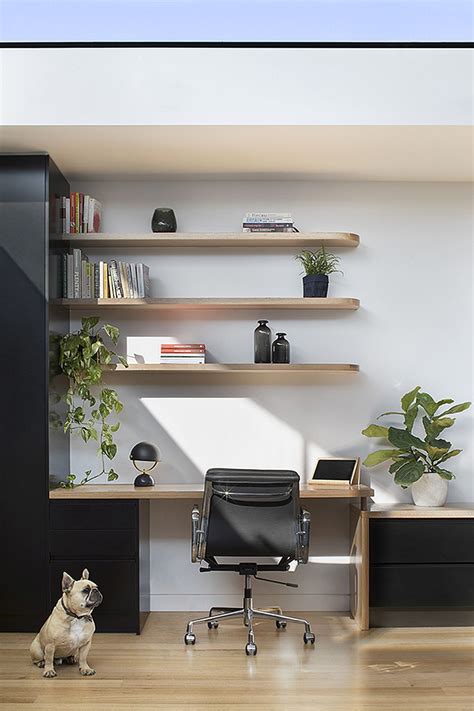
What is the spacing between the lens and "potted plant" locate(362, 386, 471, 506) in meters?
5.19

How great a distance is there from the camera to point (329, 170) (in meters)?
5.37

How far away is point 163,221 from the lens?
5.32m

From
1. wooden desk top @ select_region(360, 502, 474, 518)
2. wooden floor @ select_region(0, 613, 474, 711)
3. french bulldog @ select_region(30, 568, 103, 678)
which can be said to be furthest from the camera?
wooden desk top @ select_region(360, 502, 474, 518)

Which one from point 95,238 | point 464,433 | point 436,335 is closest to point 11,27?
point 95,238

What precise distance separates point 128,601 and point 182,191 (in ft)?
8.01

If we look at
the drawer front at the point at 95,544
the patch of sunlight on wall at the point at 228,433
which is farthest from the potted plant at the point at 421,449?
the drawer front at the point at 95,544

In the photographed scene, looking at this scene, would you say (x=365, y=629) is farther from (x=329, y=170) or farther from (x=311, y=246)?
(x=329, y=170)

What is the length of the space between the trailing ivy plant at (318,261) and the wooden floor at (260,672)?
2.04m

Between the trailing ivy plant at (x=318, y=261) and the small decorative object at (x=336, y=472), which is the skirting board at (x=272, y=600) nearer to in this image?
the small decorative object at (x=336, y=472)

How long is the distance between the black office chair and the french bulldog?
65 centimetres

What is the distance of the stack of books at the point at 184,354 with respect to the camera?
5281 millimetres

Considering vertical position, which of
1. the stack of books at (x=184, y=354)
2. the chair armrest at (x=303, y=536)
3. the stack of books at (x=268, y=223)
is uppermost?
the stack of books at (x=268, y=223)

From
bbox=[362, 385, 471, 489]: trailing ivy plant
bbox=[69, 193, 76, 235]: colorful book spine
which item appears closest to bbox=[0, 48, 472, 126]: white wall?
bbox=[69, 193, 76, 235]: colorful book spine

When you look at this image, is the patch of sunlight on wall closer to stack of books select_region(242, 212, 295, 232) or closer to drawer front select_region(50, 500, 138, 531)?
drawer front select_region(50, 500, 138, 531)
